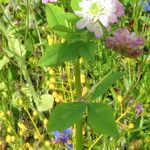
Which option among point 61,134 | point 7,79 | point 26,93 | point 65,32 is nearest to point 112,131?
point 65,32

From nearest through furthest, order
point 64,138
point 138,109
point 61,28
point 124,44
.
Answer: point 61,28 → point 124,44 → point 64,138 → point 138,109

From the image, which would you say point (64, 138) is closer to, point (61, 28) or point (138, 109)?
point (138, 109)

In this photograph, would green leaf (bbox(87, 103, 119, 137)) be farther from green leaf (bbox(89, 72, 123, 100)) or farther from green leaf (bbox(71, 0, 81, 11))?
green leaf (bbox(71, 0, 81, 11))

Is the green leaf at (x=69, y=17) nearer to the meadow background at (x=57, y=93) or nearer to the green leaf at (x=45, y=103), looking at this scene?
the meadow background at (x=57, y=93)

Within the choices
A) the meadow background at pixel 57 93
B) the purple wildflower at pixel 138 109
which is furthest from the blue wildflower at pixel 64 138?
the purple wildflower at pixel 138 109

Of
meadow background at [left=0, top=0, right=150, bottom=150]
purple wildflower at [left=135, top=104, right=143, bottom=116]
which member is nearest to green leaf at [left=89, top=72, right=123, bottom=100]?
meadow background at [left=0, top=0, right=150, bottom=150]

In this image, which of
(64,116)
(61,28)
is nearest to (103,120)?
(64,116)

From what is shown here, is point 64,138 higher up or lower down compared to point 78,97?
lower down
